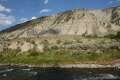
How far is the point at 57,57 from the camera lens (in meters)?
145

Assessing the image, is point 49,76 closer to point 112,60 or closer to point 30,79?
point 30,79

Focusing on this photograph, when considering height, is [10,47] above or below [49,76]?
above

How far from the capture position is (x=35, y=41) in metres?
171

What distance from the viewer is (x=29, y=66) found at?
446 ft

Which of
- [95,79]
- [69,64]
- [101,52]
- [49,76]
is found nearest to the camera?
[95,79]

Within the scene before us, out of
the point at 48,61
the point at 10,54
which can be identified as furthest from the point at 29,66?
the point at 10,54

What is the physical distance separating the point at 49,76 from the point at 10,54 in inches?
2580

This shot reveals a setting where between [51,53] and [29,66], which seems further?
[51,53]

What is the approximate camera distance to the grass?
448ft

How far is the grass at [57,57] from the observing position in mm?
136625

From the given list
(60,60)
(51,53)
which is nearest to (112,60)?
Result: (60,60)

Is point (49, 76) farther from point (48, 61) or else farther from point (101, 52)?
point (101, 52)

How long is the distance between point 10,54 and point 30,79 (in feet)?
227

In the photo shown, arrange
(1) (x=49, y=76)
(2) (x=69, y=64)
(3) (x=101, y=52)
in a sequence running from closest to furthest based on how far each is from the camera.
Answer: (1) (x=49, y=76) < (2) (x=69, y=64) < (3) (x=101, y=52)
